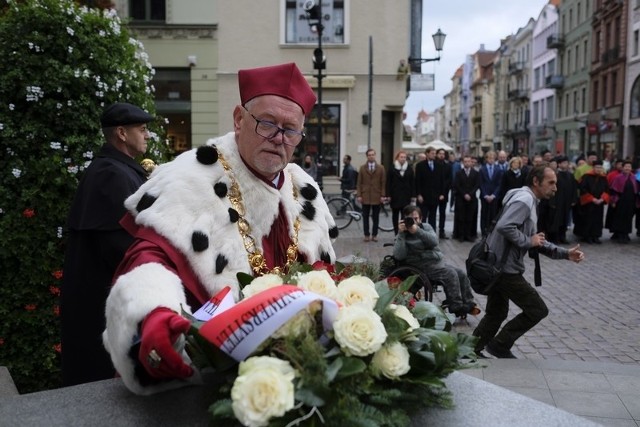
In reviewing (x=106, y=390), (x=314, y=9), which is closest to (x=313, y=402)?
(x=106, y=390)

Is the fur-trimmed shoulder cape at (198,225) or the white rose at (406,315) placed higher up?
the fur-trimmed shoulder cape at (198,225)

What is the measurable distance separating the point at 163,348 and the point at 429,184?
12.3m

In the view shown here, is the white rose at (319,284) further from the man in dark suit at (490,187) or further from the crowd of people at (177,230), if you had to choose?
the man in dark suit at (490,187)

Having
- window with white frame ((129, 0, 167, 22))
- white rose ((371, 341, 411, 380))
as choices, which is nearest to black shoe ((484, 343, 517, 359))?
white rose ((371, 341, 411, 380))

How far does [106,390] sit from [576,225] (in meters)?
14.1

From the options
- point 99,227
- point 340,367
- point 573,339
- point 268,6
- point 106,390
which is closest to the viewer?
point 340,367

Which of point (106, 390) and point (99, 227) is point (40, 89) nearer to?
point (99, 227)

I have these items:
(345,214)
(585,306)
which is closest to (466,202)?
(345,214)

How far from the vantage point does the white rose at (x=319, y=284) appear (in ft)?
5.46

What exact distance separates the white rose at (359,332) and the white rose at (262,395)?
0.16 meters

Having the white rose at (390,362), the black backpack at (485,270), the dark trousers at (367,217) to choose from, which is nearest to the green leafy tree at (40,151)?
the white rose at (390,362)

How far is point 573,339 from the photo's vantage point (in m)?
6.61

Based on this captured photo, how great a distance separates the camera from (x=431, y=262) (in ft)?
23.6

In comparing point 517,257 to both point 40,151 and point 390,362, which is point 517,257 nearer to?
point 40,151
